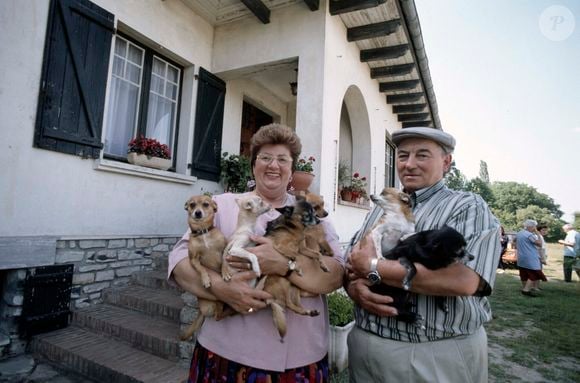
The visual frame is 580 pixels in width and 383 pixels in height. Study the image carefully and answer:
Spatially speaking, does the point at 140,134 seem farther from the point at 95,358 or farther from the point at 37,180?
the point at 95,358

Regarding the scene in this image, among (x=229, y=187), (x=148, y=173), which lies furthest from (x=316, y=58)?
(x=148, y=173)

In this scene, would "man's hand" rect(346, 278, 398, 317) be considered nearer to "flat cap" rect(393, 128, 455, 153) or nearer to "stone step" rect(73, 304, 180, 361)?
"flat cap" rect(393, 128, 455, 153)

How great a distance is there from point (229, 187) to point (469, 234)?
5671 millimetres

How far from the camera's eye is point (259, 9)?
587cm

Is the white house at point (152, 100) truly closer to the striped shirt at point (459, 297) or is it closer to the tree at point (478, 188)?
the striped shirt at point (459, 297)

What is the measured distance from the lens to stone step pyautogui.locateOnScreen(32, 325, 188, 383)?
3.33 m

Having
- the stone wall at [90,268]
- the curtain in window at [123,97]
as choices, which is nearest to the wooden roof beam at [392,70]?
the curtain in window at [123,97]

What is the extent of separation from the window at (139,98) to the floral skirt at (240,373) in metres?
4.47

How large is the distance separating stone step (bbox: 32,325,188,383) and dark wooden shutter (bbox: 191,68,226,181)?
3.21m

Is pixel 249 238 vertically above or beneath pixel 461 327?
above

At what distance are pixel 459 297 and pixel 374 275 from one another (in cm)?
45

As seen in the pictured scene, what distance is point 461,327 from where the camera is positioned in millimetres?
1586

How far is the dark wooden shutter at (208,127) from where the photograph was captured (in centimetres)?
623

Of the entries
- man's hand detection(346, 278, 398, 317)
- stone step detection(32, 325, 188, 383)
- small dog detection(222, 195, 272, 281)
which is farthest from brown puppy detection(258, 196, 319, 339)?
stone step detection(32, 325, 188, 383)
